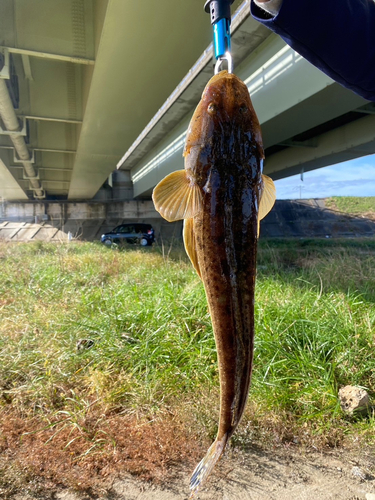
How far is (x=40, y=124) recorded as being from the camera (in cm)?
1116

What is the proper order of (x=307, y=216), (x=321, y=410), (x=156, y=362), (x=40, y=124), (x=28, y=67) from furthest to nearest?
(x=307, y=216), (x=40, y=124), (x=28, y=67), (x=156, y=362), (x=321, y=410)

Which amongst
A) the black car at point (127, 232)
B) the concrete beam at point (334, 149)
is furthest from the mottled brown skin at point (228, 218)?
the black car at point (127, 232)

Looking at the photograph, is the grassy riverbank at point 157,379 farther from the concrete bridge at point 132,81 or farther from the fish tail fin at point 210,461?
the concrete bridge at point 132,81

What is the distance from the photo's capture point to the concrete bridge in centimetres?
504

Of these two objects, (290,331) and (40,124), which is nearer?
(290,331)

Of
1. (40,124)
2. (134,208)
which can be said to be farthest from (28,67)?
(134,208)

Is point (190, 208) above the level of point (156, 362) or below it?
above

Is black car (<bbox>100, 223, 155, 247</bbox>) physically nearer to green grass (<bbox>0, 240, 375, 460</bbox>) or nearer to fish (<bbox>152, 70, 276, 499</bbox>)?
green grass (<bbox>0, 240, 375, 460</bbox>)

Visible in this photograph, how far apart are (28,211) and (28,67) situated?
23403 millimetres

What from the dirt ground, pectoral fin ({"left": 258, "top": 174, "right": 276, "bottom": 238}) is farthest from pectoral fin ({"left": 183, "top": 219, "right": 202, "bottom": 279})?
the dirt ground

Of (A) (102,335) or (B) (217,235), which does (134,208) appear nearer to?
(A) (102,335)

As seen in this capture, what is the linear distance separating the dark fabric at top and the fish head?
339 mm

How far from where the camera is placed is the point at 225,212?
108 cm

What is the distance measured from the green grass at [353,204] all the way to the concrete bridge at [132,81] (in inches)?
780
